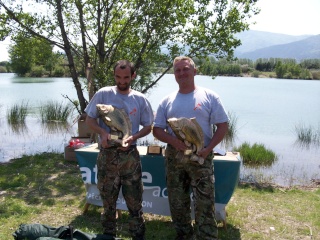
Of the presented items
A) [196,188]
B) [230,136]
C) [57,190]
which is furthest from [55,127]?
Answer: [196,188]

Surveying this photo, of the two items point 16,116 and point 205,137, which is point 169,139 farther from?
point 16,116

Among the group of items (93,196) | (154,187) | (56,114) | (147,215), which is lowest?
(147,215)

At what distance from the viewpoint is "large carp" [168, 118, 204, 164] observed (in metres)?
3.12

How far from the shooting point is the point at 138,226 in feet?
11.5

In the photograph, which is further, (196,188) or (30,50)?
(30,50)

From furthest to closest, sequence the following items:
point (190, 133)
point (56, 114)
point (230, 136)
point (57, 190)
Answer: point (56, 114) → point (230, 136) → point (57, 190) → point (190, 133)

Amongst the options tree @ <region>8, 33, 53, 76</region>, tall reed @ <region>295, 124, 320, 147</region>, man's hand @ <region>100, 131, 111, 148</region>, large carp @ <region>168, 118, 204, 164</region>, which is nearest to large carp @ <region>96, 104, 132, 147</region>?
man's hand @ <region>100, 131, 111, 148</region>

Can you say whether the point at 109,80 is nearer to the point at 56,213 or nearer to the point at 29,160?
the point at 29,160

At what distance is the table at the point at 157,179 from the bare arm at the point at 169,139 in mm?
746

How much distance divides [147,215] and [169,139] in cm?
160

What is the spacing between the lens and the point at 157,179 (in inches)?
166

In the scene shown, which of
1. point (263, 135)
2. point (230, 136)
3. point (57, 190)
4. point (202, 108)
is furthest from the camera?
point (263, 135)

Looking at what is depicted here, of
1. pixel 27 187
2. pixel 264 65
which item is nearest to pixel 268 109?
pixel 27 187

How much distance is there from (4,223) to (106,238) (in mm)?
1413
